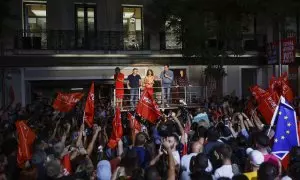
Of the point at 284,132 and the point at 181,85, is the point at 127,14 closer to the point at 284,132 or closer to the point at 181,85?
the point at 181,85

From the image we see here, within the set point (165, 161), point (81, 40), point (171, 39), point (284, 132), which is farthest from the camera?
point (171, 39)

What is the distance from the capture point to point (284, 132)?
7199 millimetres

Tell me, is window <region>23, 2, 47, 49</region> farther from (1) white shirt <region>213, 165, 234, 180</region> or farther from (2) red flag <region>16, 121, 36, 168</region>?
(1) white shirt <region>213, 165, 234, 180</region>

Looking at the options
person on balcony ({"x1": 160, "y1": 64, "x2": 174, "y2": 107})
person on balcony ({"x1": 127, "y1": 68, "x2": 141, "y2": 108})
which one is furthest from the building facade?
person on balcony ({"x1": 127, "y1": 68, "x2": 141, "y2": 108})

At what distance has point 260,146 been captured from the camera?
614cm

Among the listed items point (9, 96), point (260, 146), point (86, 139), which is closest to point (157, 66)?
point (9, 96)

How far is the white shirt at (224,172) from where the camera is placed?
588cm

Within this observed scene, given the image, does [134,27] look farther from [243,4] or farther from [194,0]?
[243,4]

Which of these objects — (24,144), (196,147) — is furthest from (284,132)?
(24,144)

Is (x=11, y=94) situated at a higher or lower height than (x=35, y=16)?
lower

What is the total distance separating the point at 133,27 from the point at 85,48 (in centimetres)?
271

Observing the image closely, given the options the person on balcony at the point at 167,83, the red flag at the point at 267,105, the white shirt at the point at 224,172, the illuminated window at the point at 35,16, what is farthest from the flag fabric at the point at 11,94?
the white shirt at the point at 224,172

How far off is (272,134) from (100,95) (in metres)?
15.1

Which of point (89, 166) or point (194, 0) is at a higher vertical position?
point (194, 0)
